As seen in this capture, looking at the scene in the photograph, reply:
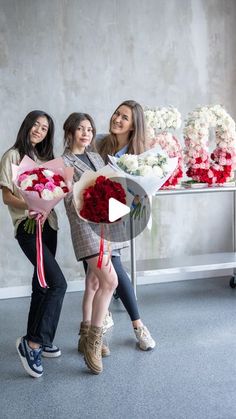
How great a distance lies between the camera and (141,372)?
3.30m

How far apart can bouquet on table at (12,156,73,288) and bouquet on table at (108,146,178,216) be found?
0.31 m

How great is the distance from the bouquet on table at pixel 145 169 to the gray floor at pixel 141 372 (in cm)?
92

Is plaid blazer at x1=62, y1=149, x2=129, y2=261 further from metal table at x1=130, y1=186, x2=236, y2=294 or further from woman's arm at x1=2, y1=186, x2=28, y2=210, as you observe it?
metal table at x1=130, y1=186, x2=236, y2=294

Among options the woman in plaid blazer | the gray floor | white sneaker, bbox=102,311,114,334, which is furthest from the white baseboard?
the woman in plaid blazer

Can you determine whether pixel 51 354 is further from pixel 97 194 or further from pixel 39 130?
pixel 39 130

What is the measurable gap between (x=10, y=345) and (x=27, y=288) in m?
1.23

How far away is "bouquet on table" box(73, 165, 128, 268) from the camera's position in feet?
9.50

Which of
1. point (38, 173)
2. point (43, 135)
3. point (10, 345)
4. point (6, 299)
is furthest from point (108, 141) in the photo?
point (6, 299)

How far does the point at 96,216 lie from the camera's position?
9.57 ft

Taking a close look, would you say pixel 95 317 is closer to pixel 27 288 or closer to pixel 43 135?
pixel 43 135

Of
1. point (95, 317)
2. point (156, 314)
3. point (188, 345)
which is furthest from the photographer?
point (156, 314)

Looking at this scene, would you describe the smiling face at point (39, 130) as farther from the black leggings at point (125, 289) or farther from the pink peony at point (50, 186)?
the black leggings at point (125, 289)

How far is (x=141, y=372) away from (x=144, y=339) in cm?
38

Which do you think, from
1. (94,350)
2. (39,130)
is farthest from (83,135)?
(94,350)
